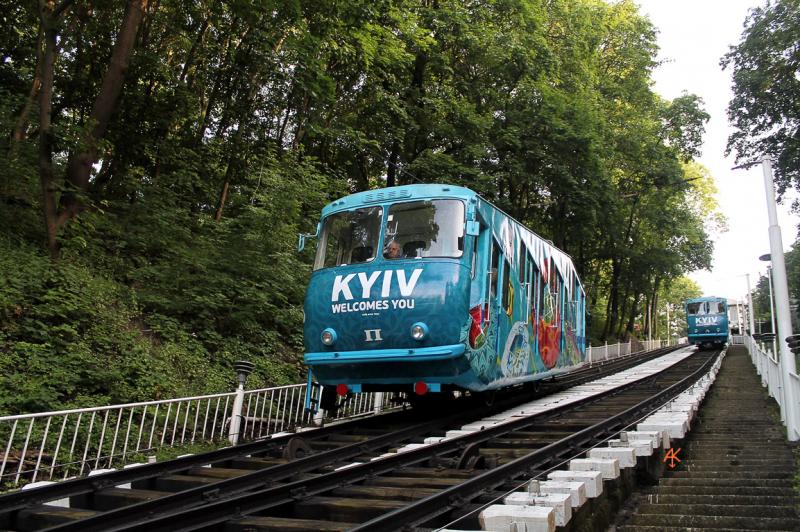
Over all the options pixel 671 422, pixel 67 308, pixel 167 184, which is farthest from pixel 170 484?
pixel 167 184

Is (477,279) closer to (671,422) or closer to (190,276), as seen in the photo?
(671,422)

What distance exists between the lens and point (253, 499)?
15.5ft

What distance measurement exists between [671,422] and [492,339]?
8.70 ft

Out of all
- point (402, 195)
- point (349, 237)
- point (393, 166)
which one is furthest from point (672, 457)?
point (393, 166)

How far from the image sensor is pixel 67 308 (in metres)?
9.94

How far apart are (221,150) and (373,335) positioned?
1008 centimetres

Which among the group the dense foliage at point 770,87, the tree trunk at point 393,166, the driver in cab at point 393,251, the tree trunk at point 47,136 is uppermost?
the dense foliage at point 770,87

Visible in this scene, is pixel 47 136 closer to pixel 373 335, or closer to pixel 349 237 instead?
pixel 349 237

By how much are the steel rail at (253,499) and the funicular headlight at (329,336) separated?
2223 millimetres

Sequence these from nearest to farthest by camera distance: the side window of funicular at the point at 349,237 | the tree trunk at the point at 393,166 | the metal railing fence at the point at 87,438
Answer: the metal railing fence at the point at 87,438
the side window of funicular at the point at 349,237
the tree trunk at the point at 393,166

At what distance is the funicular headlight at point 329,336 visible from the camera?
28.4 ft

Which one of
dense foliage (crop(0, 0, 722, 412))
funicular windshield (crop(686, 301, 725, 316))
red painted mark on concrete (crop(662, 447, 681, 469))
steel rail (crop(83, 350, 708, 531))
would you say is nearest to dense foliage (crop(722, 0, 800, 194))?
dense foliage (crop(0, 0, 722, 412))

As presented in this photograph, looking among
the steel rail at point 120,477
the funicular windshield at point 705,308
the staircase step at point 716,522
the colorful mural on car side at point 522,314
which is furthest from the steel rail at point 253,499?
the funicular windshield at point 705,308

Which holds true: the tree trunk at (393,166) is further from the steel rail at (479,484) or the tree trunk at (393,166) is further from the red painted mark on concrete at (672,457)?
the red painted mark on concrete at (672,457)
